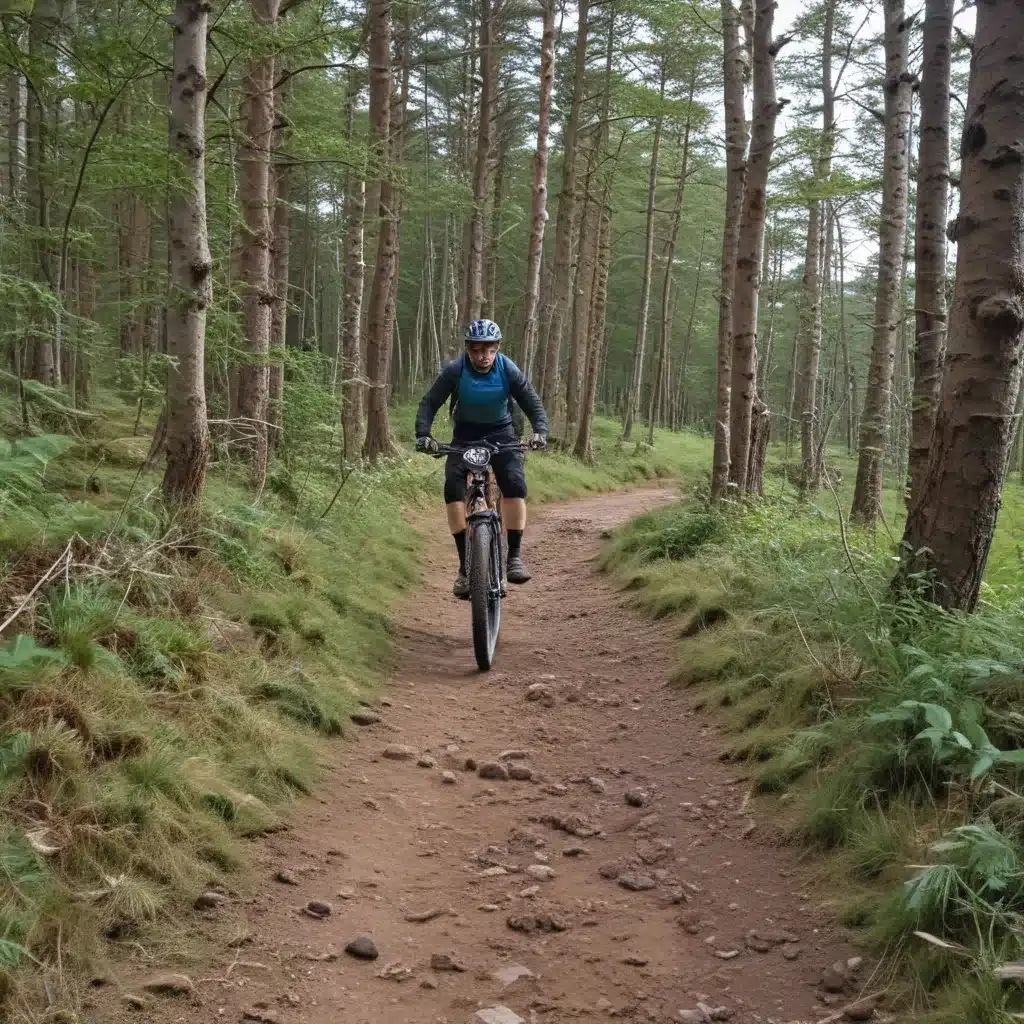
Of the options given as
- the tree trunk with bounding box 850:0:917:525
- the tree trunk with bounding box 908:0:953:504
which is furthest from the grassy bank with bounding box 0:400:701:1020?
the tree trunk with bounding box 850:0:917:525

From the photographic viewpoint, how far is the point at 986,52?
4.12 m

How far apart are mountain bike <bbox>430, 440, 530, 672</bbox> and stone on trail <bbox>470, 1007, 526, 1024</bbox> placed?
3.47 meters

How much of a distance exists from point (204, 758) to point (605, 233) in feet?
77.4

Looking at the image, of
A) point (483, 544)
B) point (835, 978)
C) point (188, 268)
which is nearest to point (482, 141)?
point (188, 268)

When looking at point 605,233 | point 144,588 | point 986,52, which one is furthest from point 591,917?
point 605,233

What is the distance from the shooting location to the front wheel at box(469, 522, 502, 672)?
19.9ft

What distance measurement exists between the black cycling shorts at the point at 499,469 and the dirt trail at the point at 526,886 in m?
1.58

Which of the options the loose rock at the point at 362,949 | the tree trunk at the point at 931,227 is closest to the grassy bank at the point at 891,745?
the tree trunk at the point at 931,227

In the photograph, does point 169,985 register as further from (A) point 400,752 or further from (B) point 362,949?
(A) point 400,752

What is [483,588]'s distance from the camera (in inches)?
239

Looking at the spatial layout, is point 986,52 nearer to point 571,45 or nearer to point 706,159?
point 571,45

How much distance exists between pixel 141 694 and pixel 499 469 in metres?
3.53

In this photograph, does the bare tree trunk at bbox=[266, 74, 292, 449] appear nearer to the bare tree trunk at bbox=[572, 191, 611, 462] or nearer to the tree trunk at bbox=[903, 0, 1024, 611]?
the tree trunk at bbox=[903, 0, 1024, 611]

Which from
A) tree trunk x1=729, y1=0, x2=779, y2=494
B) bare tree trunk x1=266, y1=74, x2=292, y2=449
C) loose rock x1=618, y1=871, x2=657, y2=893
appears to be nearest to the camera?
loose rock x1=618, y1=871, x2=657, y2=893
